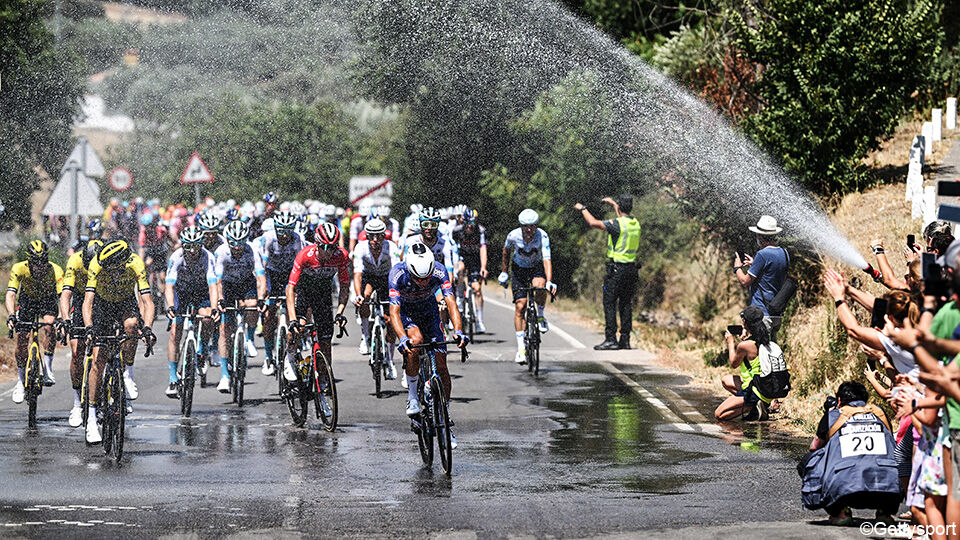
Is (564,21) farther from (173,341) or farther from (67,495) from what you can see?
(67,495)

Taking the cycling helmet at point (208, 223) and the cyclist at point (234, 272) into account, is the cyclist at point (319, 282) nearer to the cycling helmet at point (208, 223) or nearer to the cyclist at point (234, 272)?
the cyclist at point (234, 272)

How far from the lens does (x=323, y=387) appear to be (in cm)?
1362

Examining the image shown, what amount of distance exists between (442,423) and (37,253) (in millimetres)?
5703

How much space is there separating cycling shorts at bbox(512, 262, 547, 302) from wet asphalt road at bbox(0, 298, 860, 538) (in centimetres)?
229

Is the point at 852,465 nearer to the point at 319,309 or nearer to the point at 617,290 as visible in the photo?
the point at 319,309

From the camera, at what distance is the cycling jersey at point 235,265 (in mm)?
16469

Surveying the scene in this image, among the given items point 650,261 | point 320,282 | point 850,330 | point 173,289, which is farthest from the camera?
point 650,261

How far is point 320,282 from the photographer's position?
46.4ft

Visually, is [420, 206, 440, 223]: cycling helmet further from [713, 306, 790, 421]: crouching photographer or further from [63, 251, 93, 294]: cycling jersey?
[63, 251, 93, 294]: cycling jersey

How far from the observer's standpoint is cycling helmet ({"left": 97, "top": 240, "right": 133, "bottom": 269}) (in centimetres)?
1280

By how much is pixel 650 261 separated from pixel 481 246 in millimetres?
6821

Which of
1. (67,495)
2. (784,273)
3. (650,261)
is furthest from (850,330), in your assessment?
(650,261)

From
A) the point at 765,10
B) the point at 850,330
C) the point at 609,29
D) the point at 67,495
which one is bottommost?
the point at 67,495

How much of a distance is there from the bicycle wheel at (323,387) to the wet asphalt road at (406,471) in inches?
8.2
